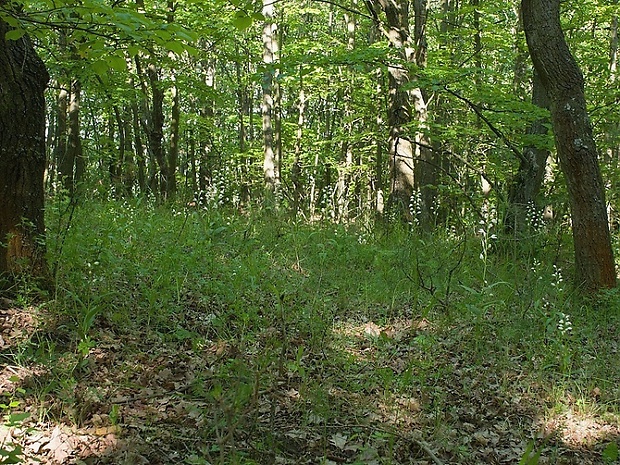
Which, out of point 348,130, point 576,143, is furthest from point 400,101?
point 348,130

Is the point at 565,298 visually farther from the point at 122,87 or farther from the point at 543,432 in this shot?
the point at 122,87

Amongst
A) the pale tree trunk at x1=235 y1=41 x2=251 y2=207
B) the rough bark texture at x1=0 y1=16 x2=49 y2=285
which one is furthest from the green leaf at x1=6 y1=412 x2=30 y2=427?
the pale tree trunk at x1=235 y1=41 x2=251 y2=207

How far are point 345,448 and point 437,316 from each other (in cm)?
244

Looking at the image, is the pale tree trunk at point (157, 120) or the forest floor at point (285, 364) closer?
the forest floor at point (285, 364)

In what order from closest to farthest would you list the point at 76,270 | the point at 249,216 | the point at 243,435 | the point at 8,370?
the point at 243,435, the point at 8,370, the point at 76,270, the point at 249,216

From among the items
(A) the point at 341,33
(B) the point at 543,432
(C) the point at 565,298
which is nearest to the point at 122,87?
(C) the point at 565,298

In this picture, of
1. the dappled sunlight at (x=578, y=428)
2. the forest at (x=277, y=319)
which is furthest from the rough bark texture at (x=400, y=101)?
the dappled sunlight at (x=578, y=428)

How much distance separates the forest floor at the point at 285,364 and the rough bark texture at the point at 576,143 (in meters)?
0.52

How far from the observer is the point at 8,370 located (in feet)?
11.8

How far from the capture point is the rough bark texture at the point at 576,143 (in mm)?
6469

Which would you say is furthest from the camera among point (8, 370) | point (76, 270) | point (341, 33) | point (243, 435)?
point (341, 33)

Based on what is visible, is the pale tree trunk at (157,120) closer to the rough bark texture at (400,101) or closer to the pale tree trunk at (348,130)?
the pale tree trunk at (348,130)

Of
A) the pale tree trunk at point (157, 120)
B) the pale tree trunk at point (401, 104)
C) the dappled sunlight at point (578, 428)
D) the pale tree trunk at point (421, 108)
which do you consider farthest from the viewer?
the pale tree trunk at point (157, 120)

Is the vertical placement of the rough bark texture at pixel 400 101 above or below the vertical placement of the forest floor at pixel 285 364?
above
